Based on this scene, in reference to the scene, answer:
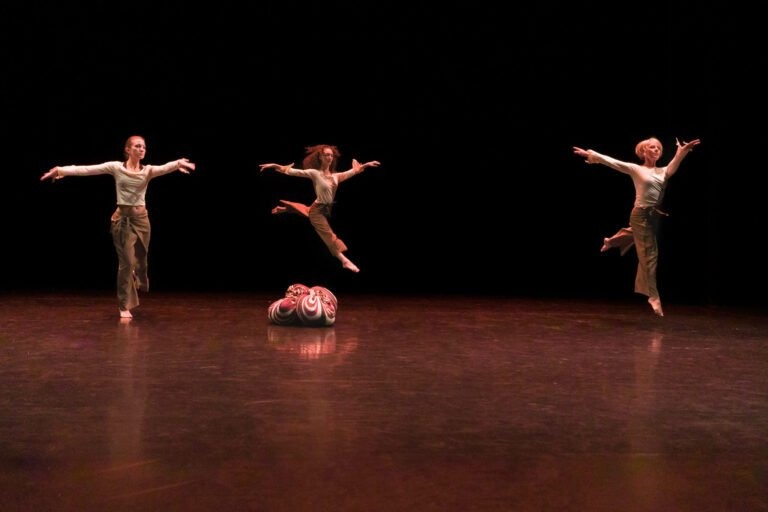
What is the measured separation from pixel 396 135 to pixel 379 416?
20.2 feet

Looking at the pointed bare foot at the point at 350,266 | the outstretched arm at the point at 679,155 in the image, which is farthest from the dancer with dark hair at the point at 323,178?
the outstretched arm at the point at 679,155

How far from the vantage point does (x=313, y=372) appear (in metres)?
4.54

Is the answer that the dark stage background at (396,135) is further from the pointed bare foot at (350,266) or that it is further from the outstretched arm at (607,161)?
the outstretched arm at (607,161)

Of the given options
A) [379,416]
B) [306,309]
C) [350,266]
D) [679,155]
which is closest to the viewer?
[379,416]

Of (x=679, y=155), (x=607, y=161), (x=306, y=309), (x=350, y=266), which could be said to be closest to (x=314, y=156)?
(x=350, y=266)

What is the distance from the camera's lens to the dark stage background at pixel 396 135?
8727 mm

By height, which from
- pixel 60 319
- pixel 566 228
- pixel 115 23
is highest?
pixel 115 23

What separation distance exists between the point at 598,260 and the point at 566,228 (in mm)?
577

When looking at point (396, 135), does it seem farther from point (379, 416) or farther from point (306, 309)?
point (379, 416)

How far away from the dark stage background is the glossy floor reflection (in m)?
3.01

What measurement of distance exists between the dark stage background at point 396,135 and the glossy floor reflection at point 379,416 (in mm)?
3009

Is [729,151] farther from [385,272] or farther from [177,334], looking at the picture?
[177,334]

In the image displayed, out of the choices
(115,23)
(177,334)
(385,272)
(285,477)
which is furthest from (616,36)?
(285,477)

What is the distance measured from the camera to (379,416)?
12.0 feet
